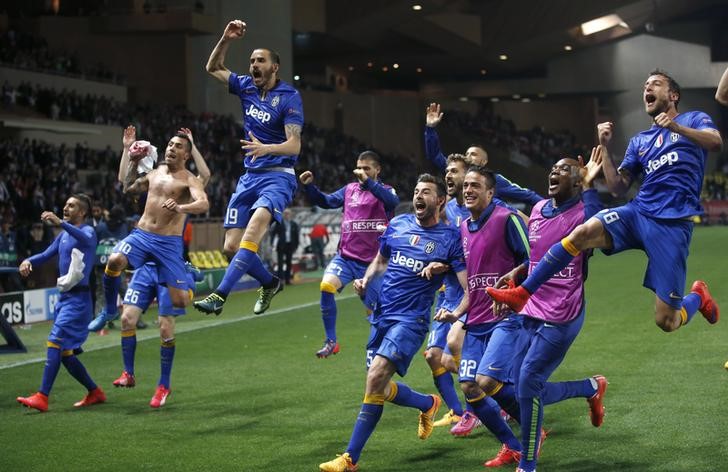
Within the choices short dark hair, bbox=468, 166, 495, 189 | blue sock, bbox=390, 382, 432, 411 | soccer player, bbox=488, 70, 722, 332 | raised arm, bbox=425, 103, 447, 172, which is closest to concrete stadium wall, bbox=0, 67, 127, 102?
raised arm, bbox=425, 103, 447, 172

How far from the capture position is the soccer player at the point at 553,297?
314 inches

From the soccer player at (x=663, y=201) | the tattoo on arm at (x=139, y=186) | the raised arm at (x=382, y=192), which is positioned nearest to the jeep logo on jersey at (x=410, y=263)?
the soccer player at (x=663, y=201)

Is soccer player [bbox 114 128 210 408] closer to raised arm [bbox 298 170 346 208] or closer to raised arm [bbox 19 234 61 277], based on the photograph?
raised arm [bbox 19 234 61 277]

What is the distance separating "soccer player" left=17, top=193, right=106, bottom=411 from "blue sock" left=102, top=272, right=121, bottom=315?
0.26 meters

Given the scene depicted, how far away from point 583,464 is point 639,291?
15607 millimetres

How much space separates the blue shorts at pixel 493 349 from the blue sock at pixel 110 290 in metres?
4.62

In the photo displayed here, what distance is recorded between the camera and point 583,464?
830cm

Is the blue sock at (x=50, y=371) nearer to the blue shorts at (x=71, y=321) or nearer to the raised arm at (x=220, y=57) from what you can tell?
the blue shorts at (x=71, y=321)

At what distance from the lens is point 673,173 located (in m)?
8.22

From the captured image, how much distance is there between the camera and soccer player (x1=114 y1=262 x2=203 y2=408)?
11.7m

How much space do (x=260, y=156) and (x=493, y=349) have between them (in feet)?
10.4

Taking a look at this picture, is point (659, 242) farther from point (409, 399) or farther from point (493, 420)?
point (409, 399)

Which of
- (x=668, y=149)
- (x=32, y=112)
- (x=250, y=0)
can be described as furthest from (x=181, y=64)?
(x=668, y=149)

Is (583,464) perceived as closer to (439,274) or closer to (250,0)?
(439,274)
